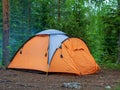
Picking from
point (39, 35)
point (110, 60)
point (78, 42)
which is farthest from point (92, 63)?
point (110, 60)

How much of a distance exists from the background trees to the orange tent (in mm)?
2549

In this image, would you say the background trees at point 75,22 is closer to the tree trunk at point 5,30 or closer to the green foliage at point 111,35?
the green foliage at point 111,35

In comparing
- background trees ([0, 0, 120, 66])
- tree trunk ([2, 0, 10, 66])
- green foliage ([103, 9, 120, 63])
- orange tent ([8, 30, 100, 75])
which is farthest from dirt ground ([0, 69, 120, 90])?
tree trunk ([2, 0, 10, 66])

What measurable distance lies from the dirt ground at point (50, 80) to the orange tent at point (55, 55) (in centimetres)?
27

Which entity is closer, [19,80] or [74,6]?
[19,80]

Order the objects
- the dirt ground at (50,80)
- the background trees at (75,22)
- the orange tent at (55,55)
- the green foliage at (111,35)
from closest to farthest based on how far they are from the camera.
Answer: the dirt ground at (50,80) → the orange tent at (55,55) → the green foliage at (111,35) → the background trees at (75,22)

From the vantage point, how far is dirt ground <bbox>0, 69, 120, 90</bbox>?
7.84 m

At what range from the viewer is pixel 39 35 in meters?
11.4

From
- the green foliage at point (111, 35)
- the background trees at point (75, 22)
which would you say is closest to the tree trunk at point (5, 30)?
the background trees at point (75, 22)

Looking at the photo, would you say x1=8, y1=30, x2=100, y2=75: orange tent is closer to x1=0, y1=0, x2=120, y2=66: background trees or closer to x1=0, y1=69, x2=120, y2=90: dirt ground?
x1=0, y1=69, x2=120, y2=90: dirt ground

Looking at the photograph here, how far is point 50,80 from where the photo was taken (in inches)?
356

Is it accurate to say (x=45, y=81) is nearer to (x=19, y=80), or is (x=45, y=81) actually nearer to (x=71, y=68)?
(x=19, y=80)

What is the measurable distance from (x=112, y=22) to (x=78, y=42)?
2.51 m

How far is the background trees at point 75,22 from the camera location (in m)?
13.9
